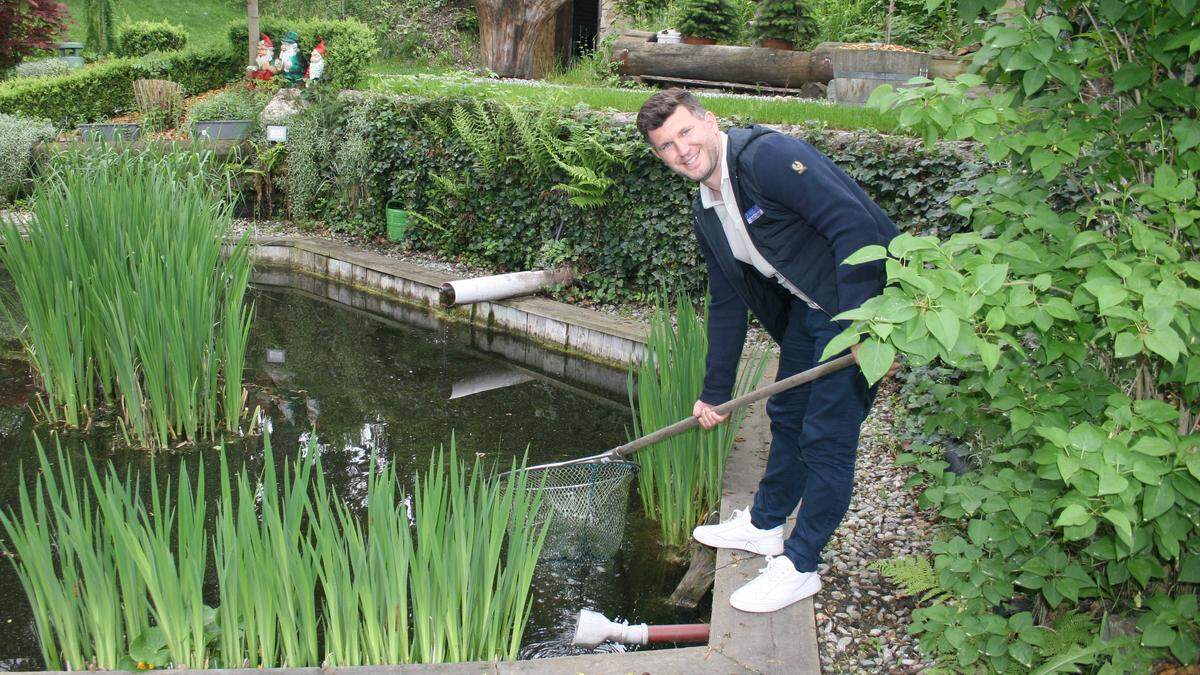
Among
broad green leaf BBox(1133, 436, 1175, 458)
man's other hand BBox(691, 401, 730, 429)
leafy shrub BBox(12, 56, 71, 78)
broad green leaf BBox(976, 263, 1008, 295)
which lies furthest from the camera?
leafy shrub BBox(12, 56, 71, 78)

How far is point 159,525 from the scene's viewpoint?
7.41ft

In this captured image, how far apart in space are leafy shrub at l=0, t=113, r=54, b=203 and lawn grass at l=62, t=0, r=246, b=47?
42.3 feet

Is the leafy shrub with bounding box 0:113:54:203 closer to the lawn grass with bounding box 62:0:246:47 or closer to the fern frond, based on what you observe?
the fern frond

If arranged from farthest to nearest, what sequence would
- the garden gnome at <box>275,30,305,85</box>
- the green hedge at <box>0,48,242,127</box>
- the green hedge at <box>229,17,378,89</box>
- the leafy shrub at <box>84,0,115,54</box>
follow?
the leafy shrub at <box>84,0,115,54</box> → the green hedge at <box>0,48,242,127</box> → the green hedge at <box>229,17,378,89</box> → the garden gnome at <box>275,30,305,85</box>

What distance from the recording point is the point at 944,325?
56.7 inches

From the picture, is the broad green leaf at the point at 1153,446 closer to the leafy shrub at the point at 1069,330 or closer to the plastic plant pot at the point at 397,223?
the leafy shrub at the point at 1069,330

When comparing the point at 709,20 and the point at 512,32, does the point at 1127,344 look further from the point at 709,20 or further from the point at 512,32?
the point at 512,32

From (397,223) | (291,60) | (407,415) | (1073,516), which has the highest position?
(291,60)

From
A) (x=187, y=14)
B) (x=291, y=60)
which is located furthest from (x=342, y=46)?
(x=187, y=14)

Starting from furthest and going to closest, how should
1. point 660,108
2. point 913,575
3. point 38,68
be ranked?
point 38,68 → point 913,575 → point 660,108

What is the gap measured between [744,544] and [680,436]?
1.48 ft

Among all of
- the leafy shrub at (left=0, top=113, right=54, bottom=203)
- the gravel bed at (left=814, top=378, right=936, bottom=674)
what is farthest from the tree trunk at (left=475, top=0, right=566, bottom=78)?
the gravel bed at (left=814, top=378, right=936, bottom=674)

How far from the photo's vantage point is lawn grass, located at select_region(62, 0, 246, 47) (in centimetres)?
2177

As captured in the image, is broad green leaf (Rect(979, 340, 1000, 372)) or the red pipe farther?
the red pipe
